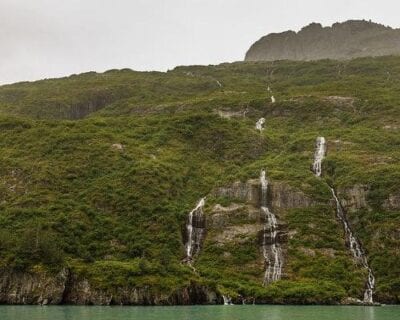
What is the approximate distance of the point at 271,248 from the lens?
90.7 meters

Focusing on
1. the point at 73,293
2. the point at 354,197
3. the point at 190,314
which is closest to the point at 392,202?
the point at 354,197

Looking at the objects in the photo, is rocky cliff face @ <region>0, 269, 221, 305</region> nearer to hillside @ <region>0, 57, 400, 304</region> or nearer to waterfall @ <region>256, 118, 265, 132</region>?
hillside @ <region>0, 57, 400, 304</region>

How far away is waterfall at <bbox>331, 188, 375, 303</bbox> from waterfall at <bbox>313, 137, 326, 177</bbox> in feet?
37.7

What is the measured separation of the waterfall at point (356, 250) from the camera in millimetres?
80375

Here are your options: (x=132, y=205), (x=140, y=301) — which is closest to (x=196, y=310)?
(x=140, y=301)

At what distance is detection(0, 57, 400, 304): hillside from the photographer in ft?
252

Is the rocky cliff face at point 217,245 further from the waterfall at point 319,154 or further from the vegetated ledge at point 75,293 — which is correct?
the waterfall at point 319,154

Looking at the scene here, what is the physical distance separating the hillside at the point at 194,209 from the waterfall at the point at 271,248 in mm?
269

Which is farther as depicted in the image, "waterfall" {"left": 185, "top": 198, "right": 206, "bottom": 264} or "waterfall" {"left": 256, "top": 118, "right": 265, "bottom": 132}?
"waterfall" {"left": 256, "top": 118, "right": 265, "bottom": 132}

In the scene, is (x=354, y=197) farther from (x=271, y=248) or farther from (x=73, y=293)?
(x=73, y=293)

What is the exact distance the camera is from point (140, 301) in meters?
72.8

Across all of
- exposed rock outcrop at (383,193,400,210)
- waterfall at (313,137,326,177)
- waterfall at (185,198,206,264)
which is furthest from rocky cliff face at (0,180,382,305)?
waterfall at (313,137,326,177)

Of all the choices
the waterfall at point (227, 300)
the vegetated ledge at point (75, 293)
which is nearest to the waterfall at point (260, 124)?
the waterfall at point (227, 300)

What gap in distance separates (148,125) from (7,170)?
144 ft
